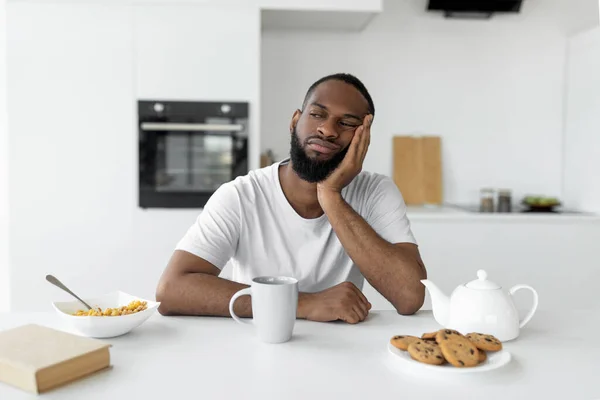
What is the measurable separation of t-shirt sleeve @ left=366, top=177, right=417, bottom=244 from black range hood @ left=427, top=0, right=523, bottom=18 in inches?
80.9

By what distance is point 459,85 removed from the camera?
3.63 metres

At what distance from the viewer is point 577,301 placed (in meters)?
3.11

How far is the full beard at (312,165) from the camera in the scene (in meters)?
1.67

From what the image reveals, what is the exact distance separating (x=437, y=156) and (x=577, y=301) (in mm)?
1140

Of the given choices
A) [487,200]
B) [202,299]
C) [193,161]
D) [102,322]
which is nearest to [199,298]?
[202,299]

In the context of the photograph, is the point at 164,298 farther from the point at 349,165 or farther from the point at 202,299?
the point at 349,165

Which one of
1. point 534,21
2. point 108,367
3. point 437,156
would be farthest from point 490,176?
point 108,367

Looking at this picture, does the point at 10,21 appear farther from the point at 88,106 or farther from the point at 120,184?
the point at 120,184

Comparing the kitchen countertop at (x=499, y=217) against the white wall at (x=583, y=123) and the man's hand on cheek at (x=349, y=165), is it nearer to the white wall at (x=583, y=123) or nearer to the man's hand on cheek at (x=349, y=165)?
the white wall at (x=583, y=123)

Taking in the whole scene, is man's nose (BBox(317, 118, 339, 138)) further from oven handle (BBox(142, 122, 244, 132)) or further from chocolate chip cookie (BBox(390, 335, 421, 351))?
oven handle (BBox(142, 122, 244, 132))

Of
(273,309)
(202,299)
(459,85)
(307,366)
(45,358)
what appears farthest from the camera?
(459,85)

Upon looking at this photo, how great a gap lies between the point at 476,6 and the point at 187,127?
6.08 ft

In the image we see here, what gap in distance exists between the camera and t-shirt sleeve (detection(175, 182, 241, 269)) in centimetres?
158

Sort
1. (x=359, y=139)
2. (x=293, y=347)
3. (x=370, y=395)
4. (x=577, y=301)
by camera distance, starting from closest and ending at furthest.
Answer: (x=370, y=395)
(x=293, y=347)
(x=359, y=139)
(x=577, y=301)
